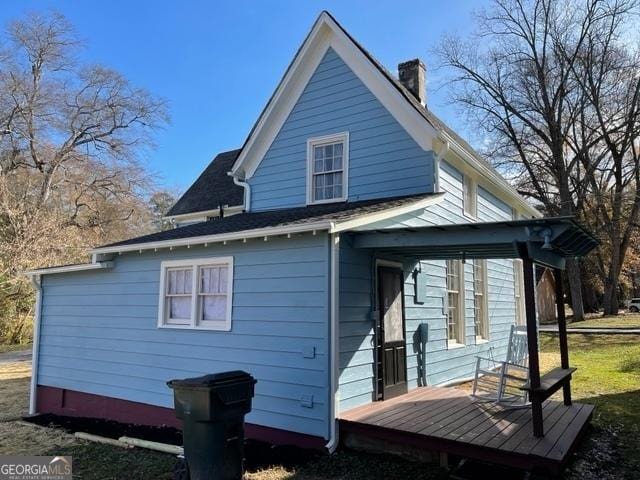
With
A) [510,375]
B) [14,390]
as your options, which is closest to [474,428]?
[510,375]

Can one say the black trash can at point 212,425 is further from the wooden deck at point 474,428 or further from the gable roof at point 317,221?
the gable roof at point 317,221

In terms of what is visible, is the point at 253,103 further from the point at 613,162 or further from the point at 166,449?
the point at 613,162

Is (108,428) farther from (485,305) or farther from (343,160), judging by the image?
(485,305)

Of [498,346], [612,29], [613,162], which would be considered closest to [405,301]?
[498,346]

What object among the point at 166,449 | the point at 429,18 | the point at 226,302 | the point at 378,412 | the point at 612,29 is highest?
the point at 612,29

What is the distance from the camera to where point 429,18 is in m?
12.1

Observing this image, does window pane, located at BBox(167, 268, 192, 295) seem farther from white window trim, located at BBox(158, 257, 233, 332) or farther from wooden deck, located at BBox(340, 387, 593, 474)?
wooden deck, located at BBox(340, 387, 593, 474)

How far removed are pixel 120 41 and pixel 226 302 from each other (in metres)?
11.2

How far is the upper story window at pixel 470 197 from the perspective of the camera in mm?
10211

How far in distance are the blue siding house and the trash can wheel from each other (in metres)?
1.63

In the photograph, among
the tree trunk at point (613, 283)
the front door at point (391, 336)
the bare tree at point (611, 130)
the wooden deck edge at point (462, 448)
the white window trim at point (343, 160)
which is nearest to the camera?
the wooden deck edge at point (462, 448)

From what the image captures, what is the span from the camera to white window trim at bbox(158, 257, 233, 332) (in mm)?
7215

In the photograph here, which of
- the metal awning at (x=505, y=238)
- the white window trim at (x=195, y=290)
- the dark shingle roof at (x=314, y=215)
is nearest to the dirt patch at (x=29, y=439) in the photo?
the white window trim at (x=195, y=290)

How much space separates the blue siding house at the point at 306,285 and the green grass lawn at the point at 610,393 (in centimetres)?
242
